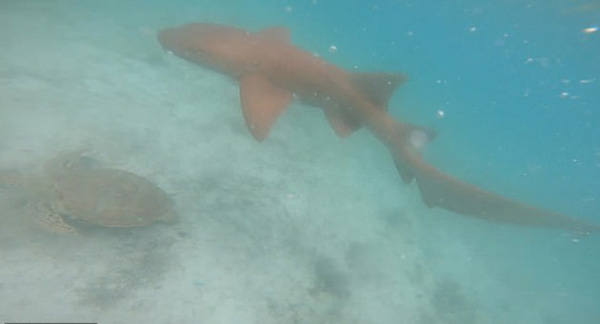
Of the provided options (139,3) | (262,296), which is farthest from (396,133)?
(139,3)

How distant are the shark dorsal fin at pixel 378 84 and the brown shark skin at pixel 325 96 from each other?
14mm

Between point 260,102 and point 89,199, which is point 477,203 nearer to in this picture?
point 260,102

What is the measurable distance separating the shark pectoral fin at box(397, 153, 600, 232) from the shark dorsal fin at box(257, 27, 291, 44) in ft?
8.71

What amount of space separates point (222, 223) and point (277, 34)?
393 cm

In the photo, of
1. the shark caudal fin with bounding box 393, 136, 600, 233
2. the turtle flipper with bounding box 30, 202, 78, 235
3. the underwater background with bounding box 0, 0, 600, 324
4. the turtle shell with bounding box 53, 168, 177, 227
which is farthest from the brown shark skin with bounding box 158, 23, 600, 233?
the turtle flipper with bounding box 30, 202, 78, 235

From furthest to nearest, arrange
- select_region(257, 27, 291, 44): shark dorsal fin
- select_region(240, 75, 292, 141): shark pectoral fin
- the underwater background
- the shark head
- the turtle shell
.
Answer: the turtle shell → the underwater background → select_region(257, 27, 291, 44): shark dorsal fin → the shark head → select_region(240, 75, 292, 141): shark pectoral fin

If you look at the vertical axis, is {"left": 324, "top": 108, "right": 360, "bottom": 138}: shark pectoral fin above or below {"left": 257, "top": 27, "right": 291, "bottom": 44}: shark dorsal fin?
below

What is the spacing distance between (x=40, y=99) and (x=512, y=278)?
658 inches

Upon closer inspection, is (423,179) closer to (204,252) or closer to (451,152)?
(204,252)

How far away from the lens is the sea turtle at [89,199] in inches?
249

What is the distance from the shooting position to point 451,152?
24.4 meters

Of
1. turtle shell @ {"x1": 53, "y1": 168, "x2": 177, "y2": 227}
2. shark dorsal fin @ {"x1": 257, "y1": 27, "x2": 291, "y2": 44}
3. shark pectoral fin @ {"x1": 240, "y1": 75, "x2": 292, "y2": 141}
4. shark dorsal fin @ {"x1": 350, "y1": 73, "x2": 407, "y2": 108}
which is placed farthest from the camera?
turtle shell @ {"x1": 53, "y1": 168, "x2": 177, "y2": 227}

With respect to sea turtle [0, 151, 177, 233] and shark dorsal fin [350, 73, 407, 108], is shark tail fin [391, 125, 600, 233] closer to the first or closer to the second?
shark dorsal fin [350, 73, 407, 108]

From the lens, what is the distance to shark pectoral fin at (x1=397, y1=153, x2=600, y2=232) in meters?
6.08
